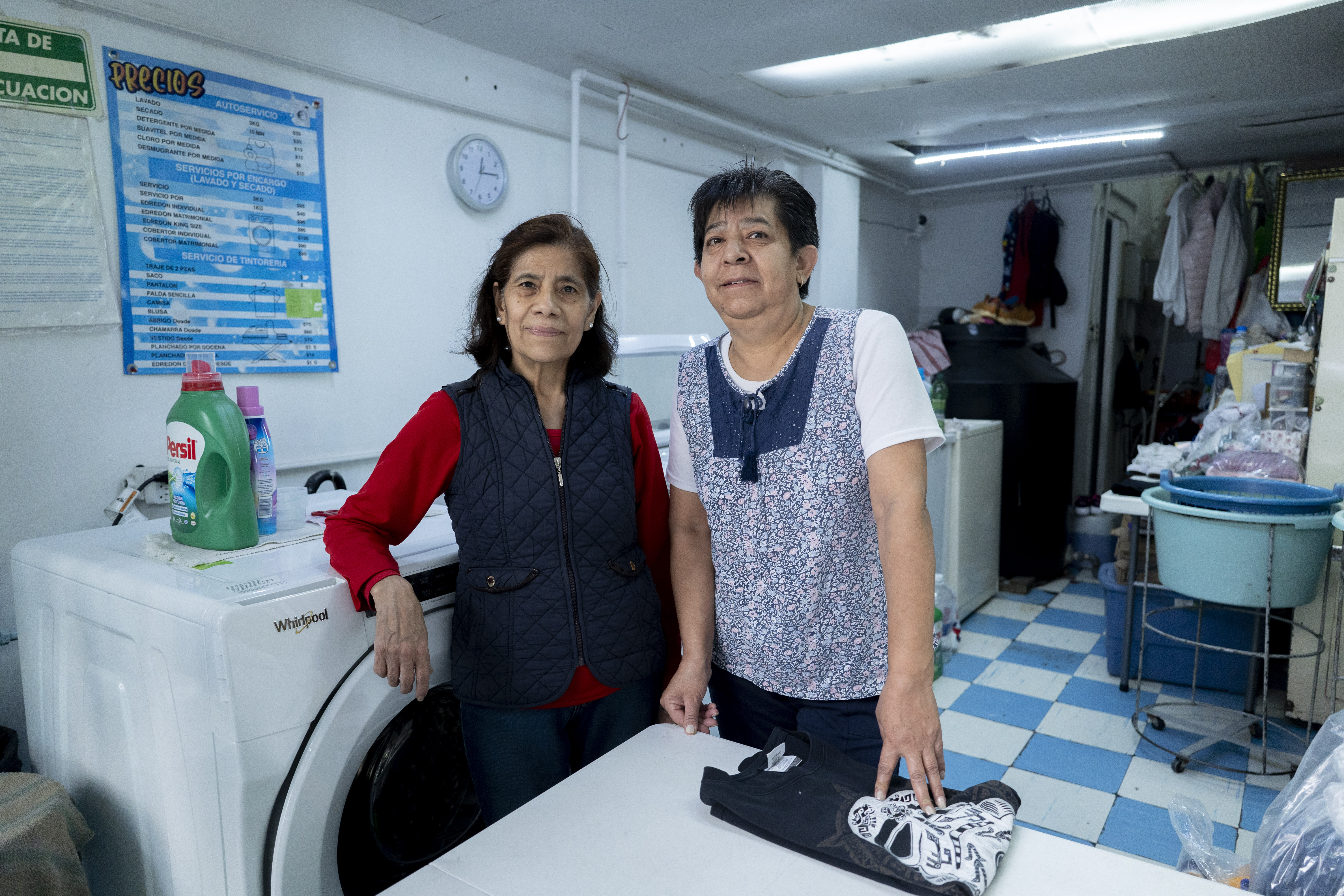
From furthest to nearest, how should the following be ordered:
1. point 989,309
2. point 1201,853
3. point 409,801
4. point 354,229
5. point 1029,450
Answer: point 989,309 → point 1029,450 → point 354,229 → point 409,801 → point 1201,853

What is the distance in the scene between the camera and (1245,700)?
9.76ft

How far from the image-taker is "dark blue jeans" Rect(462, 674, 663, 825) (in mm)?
1311

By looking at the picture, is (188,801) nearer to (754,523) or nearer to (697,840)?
(697,840)

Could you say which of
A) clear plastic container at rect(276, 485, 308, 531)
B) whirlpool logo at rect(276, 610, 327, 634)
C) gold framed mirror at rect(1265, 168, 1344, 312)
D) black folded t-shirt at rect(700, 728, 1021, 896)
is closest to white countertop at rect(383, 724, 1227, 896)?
black folded t-shirt at rect(700, 728, 1021, 896)

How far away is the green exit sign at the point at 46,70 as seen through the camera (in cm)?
175

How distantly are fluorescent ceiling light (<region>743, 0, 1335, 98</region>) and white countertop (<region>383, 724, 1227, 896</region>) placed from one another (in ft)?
8.58

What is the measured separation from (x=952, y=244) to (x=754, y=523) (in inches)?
214

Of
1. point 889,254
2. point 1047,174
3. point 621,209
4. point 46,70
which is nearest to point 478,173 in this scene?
point 621,209

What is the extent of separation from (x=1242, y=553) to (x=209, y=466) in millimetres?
2668

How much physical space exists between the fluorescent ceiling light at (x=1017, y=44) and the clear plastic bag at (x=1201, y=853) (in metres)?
2.32

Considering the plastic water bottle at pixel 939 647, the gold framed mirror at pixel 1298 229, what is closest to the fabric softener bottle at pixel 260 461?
the plastic water bottle at pixel 939 647

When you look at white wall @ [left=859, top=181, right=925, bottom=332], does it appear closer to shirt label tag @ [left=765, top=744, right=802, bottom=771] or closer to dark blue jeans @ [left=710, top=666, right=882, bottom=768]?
dark blue jeans @ [left=710, top=666, right=882, bottom=768]

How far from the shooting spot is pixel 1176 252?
16.1ft

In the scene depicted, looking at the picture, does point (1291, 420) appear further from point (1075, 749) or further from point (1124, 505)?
point (1075, 749)
